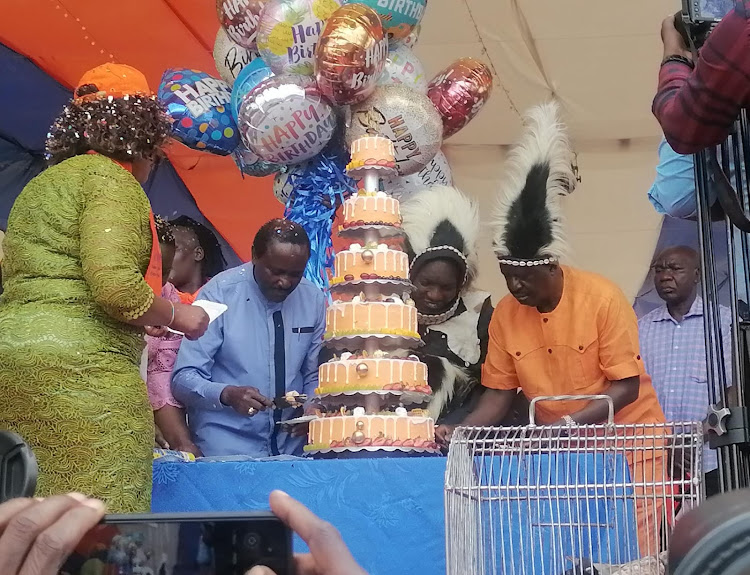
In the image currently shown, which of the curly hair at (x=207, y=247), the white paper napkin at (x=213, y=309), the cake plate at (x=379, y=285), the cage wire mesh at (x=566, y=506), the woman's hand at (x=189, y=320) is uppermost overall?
the curly hair at (x=207, y=247)

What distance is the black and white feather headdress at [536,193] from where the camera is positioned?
9.25 ft

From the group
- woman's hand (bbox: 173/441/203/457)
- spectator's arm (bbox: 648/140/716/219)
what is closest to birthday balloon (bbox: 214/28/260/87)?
woman's hand (bbox: 173/441/203/457)

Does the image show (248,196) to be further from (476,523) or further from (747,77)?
(747,77)

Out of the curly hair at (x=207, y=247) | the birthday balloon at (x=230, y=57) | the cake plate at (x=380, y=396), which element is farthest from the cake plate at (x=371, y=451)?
the curly hair at (x=207, y=247)

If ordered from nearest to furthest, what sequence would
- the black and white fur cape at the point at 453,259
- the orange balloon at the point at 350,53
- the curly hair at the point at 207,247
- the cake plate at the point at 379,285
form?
1. the cake plate at the point at 379,285
2. the orange balloon at the point at 350,53
3. the black and white fur cape at the point at 453,259
4. the curly hair at the point at 207,247

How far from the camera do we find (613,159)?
5.40m

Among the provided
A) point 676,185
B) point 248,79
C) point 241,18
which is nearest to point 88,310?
point 676,185

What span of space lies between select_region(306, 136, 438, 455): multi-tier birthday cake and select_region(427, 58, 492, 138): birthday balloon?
1312 mm

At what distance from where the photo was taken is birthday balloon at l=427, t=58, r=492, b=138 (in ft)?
14.2

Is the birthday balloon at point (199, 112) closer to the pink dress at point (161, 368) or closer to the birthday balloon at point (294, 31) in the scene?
the birthday balloon at point (294, 31)

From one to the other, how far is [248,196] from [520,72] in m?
1.67

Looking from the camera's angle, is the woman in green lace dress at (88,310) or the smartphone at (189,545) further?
the woman in green lace dress at (88,310)

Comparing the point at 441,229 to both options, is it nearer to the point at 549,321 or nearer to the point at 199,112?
the point at 549,321

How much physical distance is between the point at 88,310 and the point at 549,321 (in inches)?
58.9
